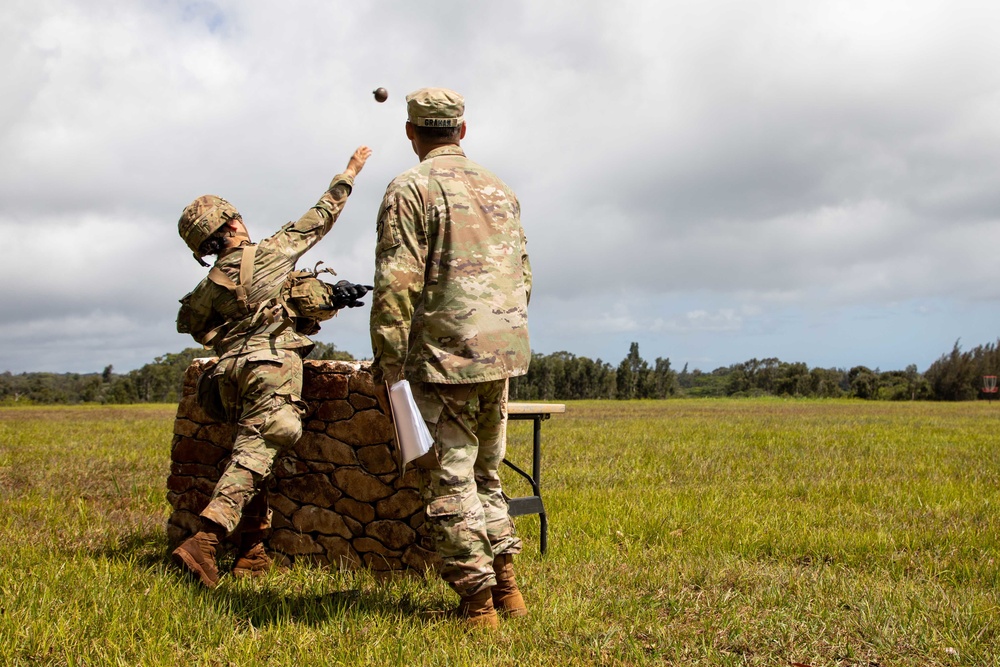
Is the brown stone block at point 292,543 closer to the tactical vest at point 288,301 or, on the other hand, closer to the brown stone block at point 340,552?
the brown stone block at point 340,552

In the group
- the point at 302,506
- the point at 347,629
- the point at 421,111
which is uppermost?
the point at 421,111

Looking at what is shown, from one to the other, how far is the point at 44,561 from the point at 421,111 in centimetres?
322

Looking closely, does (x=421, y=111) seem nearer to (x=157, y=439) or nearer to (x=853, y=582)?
(x=853, y=582)

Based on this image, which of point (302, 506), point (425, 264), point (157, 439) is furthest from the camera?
point (157, 439)

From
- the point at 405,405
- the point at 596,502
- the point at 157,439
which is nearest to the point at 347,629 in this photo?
the point at 405,405

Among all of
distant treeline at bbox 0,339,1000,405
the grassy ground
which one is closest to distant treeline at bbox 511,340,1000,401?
→ distant treeline at bbox 0,339,1000,405

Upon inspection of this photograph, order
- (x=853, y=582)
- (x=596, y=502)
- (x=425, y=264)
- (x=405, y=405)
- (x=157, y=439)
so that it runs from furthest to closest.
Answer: (x=157, y=439)
(x=596, y=502)
(x=853, y=582)
(x=425, y=264)
(x=405, y=405)

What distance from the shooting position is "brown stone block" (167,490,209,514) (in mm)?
5090

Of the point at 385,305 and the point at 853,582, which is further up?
the point at 385,305

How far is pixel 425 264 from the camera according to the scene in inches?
132

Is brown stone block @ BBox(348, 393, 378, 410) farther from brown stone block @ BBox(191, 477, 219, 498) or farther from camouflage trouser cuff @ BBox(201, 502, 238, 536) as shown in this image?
brown stone block @ BBox(191, 477, 219, 498)

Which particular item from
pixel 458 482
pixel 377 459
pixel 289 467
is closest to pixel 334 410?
pixel 377 459

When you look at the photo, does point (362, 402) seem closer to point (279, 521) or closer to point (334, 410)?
point (334, 410)

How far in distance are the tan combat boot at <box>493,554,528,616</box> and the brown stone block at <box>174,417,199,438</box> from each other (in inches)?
101
